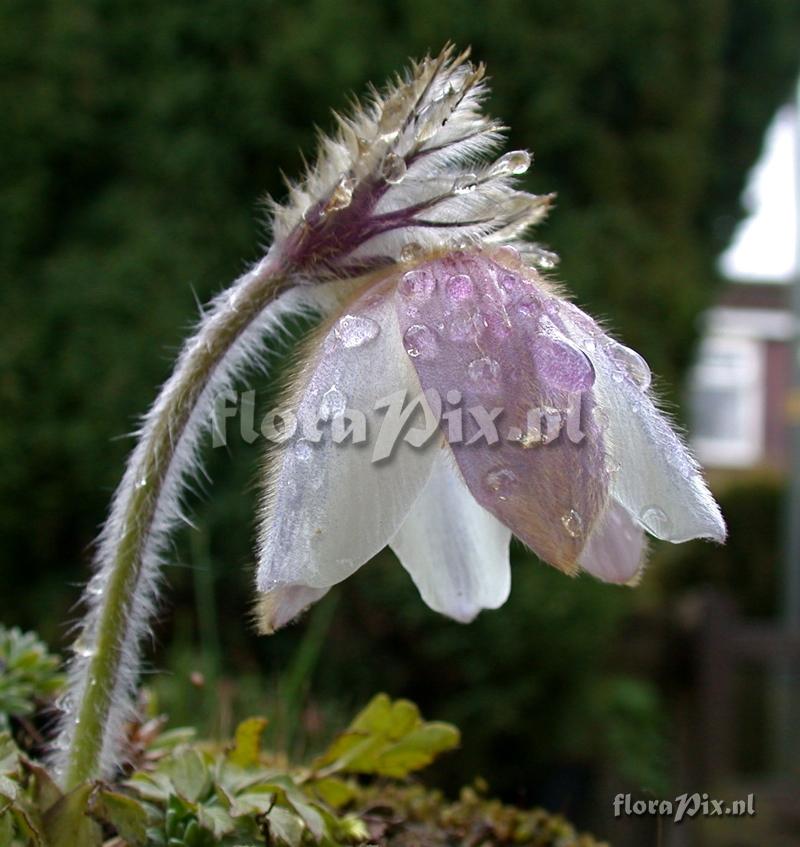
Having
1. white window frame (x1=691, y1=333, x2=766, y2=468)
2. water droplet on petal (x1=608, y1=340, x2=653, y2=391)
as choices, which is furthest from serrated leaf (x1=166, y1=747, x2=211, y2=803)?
white window frame (x1=691, y1=333, x2=766, y2=468)

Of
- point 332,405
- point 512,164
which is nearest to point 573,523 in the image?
point 332,405

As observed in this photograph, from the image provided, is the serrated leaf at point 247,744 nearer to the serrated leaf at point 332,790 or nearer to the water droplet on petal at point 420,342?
the serrated leaf at point 332,790

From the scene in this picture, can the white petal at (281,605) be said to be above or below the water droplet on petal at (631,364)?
below

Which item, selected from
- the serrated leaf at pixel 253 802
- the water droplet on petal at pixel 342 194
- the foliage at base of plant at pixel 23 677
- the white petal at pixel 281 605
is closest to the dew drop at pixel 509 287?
the water droplet on petal at pixel 342 194

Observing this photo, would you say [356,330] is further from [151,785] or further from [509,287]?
[151,785]

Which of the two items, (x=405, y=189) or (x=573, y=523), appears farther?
(x=405, y=189)

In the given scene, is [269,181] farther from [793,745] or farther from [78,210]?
[793,745]

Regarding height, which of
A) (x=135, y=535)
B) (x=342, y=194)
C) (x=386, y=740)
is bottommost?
(x=386, y=740)

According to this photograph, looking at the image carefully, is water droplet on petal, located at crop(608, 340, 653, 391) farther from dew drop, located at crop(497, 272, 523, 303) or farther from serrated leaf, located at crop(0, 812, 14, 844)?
serrated leaf, located at crop(0, 812, 14, 844)
